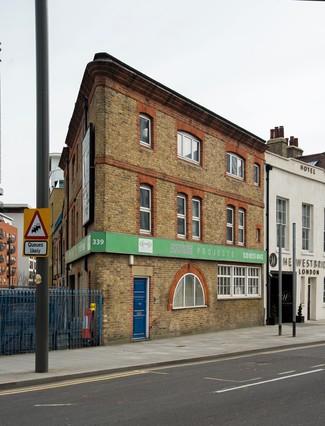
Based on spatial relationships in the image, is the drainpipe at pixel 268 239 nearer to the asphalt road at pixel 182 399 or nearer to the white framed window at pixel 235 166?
the white framed window at pixel 235 166

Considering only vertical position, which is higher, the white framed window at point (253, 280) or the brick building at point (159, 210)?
the brick building at point (159, 210)

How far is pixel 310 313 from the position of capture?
31109 millimetres

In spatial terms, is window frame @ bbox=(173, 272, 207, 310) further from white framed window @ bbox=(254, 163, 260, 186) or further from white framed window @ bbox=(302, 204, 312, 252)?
white framed window @ bbox=(302, 204, 312, 252)

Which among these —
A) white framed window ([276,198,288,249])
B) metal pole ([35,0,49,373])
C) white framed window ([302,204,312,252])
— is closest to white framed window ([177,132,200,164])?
white framed window ([276,198,288,249])

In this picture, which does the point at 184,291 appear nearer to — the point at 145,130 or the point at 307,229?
the point at 145,130

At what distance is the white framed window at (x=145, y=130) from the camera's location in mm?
20016

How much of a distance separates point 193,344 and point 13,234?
358 ft

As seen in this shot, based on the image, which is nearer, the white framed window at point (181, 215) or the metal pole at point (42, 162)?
the metal pole at point (42, 162)

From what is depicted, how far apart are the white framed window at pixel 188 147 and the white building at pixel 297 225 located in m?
6.21

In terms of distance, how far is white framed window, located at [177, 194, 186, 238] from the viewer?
71.2 ft

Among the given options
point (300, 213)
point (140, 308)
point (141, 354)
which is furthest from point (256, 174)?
point (141, 354)

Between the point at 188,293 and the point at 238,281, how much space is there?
4518 mm

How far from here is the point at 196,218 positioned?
74.7 feet

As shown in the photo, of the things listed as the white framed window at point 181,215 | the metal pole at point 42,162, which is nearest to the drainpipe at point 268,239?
the white framed window at point 181,215
